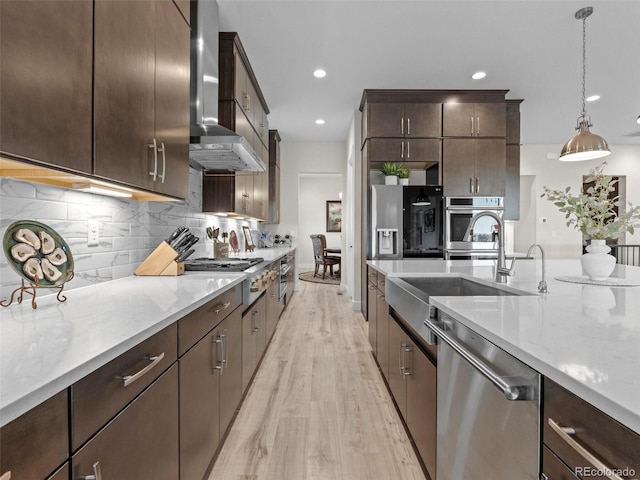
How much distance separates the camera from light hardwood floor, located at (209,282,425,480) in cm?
158

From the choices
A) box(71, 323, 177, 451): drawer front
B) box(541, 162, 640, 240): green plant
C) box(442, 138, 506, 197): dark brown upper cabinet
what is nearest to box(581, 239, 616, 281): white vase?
box(541, 162, 640, 240): green plant

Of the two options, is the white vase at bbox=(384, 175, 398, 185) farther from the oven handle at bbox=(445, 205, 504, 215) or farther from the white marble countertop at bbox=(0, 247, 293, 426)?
the white marble countertop at bbox=(0, 247, 293, 426)

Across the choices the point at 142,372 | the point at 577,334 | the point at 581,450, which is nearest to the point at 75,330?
the point at 142,372

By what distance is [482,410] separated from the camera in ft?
3.09

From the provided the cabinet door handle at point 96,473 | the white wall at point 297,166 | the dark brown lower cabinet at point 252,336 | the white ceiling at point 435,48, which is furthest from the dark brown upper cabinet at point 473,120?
the cabinet door handle at point 96,473

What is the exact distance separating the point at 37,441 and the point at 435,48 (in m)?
3.76

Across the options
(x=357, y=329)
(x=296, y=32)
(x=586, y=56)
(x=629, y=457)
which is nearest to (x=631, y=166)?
(x=586, y=56)

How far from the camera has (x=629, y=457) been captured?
1.60 ft

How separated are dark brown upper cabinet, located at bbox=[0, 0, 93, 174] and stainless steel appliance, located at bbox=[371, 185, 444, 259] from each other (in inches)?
130

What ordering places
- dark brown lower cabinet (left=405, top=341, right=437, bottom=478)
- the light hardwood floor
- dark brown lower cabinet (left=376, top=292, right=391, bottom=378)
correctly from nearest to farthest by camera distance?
dark brown lower cabinet (left=405, top=341, right=437, bottom=478)
the light hardwood floor
dark brown lower cabinet (left=376, top=292, right=391, bottom=378)

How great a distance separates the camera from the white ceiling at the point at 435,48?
2.60 metres

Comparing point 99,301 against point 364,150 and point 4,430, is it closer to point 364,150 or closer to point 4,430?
point 4,430

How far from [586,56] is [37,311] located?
15.3 ft

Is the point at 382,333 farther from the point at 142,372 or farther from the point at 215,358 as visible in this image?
the point at 142,372
